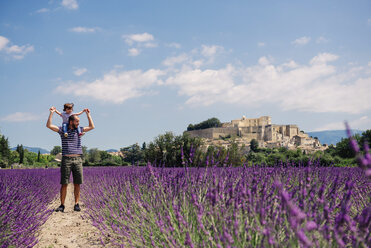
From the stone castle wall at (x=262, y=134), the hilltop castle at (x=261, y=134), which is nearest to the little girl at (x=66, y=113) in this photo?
the hilltop castle at (x=261, y=134)

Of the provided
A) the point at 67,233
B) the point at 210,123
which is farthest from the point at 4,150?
the point at 210,123

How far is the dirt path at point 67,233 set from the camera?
3196 millimetres

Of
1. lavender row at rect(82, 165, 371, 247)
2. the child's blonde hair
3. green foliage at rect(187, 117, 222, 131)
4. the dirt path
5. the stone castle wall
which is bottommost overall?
the dirt path

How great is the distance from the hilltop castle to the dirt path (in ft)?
256

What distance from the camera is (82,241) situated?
330 centimetres

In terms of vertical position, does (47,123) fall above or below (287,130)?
below

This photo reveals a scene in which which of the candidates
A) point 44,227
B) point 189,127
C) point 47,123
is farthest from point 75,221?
point 189,127

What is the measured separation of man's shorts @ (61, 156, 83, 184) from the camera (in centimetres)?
441

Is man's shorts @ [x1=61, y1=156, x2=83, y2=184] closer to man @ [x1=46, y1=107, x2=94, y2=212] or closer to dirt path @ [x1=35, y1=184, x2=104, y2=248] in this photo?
man @ [x1=46, y1=107, x2=94, y2=212]

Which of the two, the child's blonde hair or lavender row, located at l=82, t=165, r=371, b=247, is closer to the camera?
lavender row, located at l=82, t=165, r=371, b=247

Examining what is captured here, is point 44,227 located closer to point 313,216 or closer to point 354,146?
point 313,216

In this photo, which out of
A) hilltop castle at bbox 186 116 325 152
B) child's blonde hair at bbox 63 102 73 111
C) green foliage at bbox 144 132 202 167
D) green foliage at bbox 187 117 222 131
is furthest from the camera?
green foliage at bbox 187 117 222 131

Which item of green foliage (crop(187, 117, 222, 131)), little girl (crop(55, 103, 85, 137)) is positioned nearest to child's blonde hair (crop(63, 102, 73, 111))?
little girl (crop(55, 103, 85, 137))

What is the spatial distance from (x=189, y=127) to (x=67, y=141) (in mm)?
94000
